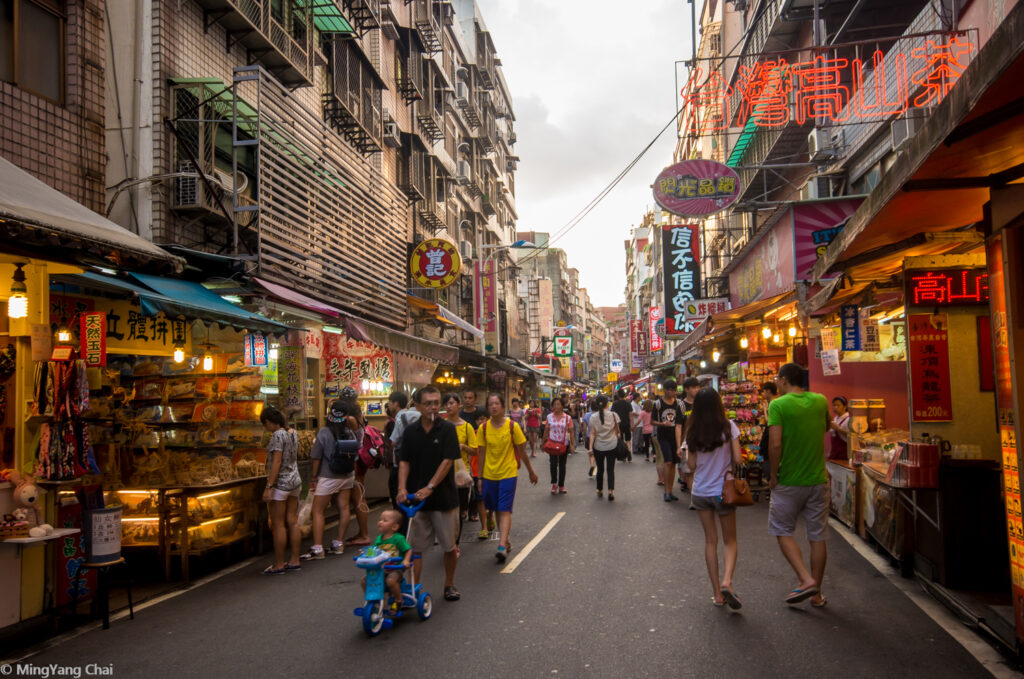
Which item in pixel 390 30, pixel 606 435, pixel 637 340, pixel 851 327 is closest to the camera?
pixel 851 327

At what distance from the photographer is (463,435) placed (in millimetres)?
8992

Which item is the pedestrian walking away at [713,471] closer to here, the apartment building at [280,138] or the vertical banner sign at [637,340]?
the apartment building at [280,138]

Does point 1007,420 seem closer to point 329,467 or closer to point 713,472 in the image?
point 713,472

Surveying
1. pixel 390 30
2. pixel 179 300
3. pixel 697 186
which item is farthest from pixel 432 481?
pixel 390 30

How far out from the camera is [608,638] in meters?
5.38

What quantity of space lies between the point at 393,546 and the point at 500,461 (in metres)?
2.85

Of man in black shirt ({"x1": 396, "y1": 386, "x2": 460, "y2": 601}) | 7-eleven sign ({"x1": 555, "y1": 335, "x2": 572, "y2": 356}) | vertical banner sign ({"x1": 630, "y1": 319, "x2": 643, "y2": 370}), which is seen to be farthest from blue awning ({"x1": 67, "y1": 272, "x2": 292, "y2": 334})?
vertical banner sign ({"x1": 630, "y1": 319, "x2": 643, "y2": 370})

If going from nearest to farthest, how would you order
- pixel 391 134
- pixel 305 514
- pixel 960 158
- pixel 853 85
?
pixel 960 158 < pixel 305 514 < pixel 853 85 < pixel 391 134

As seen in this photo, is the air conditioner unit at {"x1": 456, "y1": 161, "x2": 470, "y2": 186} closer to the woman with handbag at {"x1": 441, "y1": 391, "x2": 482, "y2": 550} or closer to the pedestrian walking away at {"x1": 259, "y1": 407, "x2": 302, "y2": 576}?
the woman with handbag at {"x1": 441, "y1": 391, "x2": 482, "y2": 550}

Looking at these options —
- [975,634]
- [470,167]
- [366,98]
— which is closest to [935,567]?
[975,634]

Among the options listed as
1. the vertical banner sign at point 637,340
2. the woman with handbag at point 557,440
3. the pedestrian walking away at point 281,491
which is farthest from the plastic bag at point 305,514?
the vertical banner sign at point 637,340

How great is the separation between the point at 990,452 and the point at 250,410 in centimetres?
896

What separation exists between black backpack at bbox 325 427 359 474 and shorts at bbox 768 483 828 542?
4.95 m

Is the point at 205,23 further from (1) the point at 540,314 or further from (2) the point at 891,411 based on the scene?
(1) the point at 540,314
